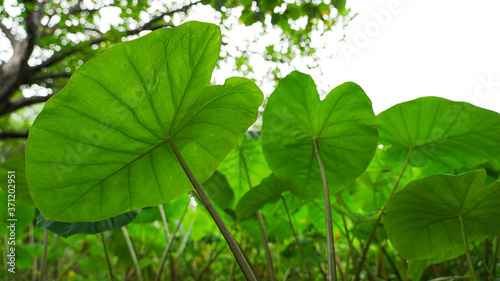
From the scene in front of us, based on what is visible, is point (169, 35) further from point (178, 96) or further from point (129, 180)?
point (129, 180)

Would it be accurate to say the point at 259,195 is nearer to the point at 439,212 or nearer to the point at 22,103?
the point at 439,212

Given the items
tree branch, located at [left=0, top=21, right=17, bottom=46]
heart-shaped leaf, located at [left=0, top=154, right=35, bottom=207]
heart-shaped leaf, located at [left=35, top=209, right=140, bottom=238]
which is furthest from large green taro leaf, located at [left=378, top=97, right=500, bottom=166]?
tree branch, located at [left=0, top=21, right=17, bottom=46]

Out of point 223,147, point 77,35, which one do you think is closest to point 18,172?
point 223,147

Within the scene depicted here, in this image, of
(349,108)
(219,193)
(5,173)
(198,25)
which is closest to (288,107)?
(349,108)
